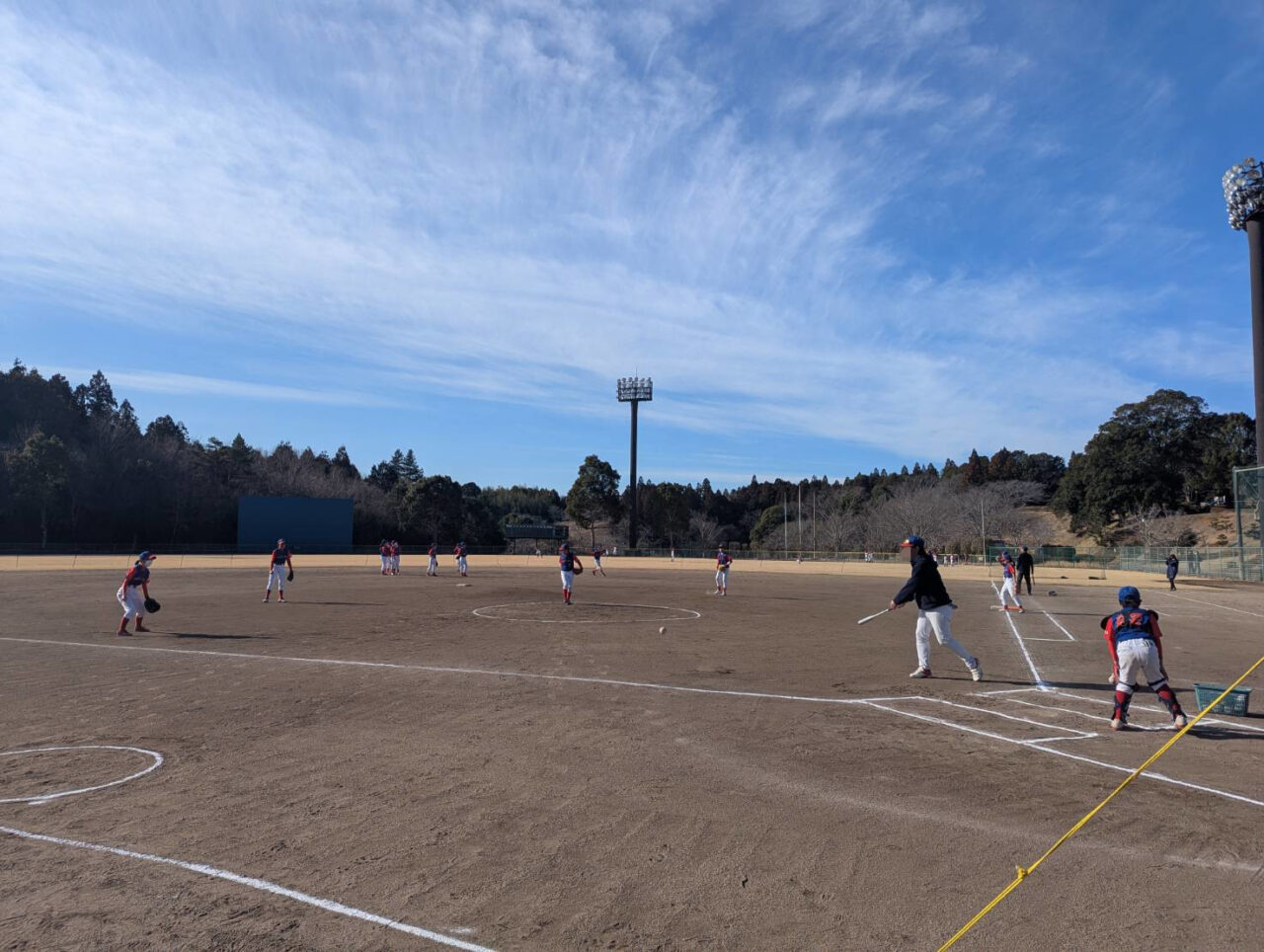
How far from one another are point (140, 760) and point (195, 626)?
1309 cm

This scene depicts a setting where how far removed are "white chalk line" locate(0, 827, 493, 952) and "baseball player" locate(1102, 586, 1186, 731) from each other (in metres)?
7.71

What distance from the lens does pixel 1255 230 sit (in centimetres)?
5209

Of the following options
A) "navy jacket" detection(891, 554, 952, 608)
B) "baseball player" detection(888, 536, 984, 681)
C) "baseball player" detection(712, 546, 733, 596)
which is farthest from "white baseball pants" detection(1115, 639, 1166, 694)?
"baseball player" detection(712, 546, 733, 596)

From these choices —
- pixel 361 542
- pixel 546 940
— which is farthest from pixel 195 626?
pixel 361 542

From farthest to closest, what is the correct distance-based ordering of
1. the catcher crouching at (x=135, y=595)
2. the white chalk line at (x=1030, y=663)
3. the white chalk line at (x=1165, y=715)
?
the catcher crouching at (x=135, y=595), the white chalk line at (x=1030, y=663), the white chalk line at (x=1165, y=715)

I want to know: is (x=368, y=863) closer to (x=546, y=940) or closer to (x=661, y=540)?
(x=546, y=940)

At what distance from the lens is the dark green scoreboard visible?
70.9 metres

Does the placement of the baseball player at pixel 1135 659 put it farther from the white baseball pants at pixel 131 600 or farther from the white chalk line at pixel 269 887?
the white baseball pants at pixel 131 600

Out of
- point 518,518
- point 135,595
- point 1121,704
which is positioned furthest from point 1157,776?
point 518,518

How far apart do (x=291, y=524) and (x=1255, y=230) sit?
250 feet

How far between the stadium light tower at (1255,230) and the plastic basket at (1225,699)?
167 feet

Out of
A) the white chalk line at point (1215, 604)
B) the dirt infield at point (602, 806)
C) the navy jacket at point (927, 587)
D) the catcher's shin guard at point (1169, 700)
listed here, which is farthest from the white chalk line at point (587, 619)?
the white chalk line at point (1215, 604)

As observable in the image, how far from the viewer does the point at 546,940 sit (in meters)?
4.17

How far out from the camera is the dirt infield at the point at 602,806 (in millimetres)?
4383
